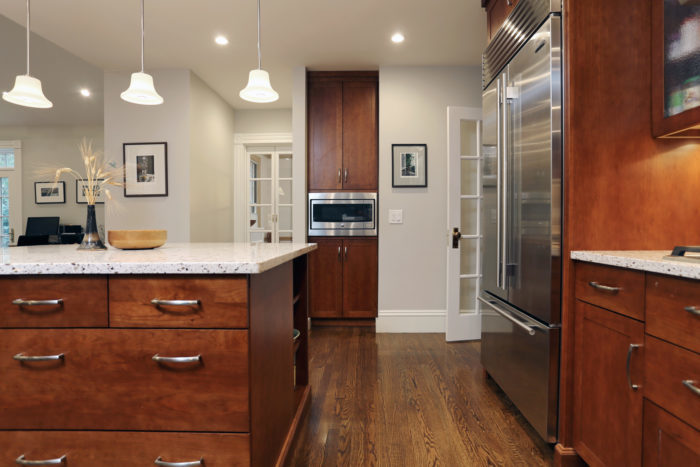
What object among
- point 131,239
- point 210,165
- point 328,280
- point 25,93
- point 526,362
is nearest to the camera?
point 131,239

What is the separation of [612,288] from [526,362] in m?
0.67

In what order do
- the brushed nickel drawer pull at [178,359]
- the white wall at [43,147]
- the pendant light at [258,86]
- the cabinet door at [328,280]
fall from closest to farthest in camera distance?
1. the brushed nickel drawer pull at [178,359]
2. the pendant light at [258,86]
3. the cabinet door at [328,280]
4. the white wall at [43,147]

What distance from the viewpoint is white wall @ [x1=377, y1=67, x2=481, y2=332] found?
3.77 metres

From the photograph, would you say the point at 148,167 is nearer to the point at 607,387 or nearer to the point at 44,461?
the point at 44,461

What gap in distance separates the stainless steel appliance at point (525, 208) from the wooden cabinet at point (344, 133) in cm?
164

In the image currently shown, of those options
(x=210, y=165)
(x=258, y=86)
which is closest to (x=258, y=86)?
(x=258, y=86)

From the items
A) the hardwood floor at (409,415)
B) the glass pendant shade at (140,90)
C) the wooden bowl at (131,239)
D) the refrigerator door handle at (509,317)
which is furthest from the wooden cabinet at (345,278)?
the wooden bowl at (131,239)

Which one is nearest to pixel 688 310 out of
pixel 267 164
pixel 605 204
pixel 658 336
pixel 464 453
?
pixel 658 336

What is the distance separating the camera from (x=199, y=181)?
426 centimetres

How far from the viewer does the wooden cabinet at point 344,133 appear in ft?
12.9

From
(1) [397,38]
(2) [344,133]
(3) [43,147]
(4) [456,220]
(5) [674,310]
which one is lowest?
(5) [674,310]

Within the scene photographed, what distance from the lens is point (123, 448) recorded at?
116 cm

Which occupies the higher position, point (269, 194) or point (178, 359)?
point (269, 194)

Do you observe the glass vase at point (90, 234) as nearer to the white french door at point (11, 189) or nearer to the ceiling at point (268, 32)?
the ceiling at point (268, 32)
